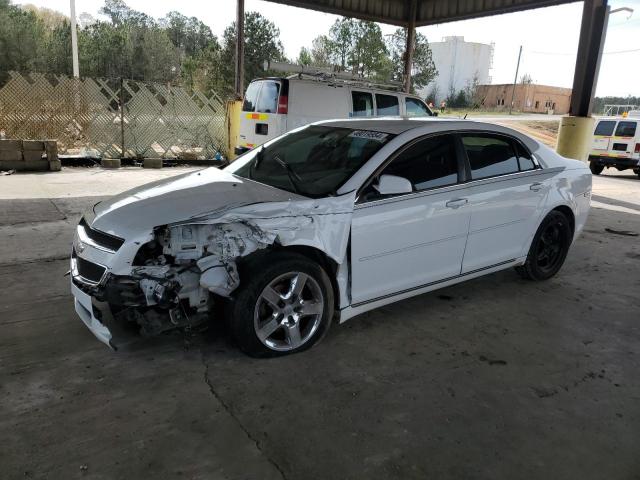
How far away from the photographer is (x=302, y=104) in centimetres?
958

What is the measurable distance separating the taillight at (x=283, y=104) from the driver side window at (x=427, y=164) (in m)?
5.88

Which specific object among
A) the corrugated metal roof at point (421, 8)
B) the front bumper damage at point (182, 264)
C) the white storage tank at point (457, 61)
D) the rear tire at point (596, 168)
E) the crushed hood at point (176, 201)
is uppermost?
the white storage tank at point (457, 61)

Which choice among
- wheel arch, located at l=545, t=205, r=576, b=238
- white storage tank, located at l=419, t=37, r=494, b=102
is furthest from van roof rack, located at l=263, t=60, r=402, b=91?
white storage tank, located at l=419, t=37, r=494, b=102

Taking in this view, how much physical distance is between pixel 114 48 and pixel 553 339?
176ft

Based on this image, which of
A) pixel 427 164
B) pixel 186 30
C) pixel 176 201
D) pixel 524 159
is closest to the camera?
pixel 176 201

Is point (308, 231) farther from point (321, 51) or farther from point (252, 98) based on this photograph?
point (321, 51)

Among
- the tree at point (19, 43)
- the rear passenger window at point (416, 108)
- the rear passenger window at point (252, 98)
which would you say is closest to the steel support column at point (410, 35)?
the rear passenger window at point (416, 108)

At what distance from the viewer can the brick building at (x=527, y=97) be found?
71.9 m

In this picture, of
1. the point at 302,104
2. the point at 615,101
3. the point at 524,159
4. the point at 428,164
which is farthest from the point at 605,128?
the point at 615,101

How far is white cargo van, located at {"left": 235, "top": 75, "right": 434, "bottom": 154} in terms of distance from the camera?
9.49 metres

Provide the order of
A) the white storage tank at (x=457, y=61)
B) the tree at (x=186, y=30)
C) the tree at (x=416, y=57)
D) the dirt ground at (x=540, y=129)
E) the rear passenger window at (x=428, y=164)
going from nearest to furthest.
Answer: the rear passenger window at (x=428, y=164) → the dirt ground at (x=540, y=129) → the tree at (x=416, y=57) → the tree at (x=186, y=30) → the white storage tank at (x=457, y=61)

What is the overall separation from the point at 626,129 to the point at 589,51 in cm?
598

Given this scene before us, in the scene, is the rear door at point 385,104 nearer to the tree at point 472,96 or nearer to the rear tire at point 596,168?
the rear tire at point 596,168

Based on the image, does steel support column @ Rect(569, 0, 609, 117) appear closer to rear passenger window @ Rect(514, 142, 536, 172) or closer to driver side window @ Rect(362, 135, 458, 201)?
rear passenger window @ Rect(514, 142, 536, 172)
